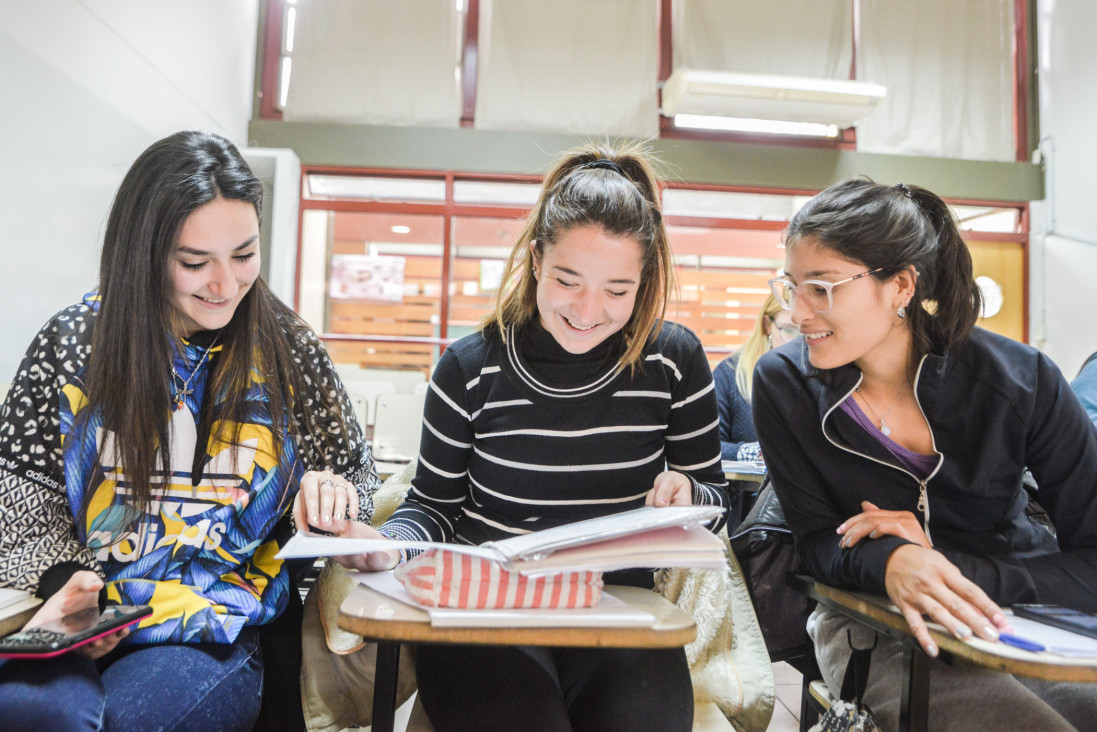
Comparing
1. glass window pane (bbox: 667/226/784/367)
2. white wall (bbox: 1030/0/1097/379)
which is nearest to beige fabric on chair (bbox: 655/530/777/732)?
glass window pane (bbox: 667/226/784/367)

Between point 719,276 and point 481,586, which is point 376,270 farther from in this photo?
point 481,586

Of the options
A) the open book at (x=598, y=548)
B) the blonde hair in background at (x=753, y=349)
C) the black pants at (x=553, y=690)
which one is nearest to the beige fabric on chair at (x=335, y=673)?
the black pants at (x=553, y=690)

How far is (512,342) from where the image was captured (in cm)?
143

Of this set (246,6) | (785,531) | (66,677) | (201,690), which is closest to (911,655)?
(785,531)

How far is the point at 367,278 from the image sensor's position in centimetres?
643

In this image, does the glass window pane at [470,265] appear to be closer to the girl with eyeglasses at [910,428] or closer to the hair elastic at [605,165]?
the hair elastic at [605,165]

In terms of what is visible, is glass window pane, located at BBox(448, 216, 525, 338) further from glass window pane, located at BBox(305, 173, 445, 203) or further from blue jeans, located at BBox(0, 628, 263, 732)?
blue jeans, located at BBox(0, 628, 263, 732)

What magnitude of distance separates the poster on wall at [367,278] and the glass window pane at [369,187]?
0.48m

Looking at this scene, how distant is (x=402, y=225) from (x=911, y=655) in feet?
19.2

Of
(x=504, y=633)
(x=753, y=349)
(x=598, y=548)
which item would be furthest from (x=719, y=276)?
(x=504, y=633)

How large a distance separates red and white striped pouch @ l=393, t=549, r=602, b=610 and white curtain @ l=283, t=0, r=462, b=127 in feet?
19.2

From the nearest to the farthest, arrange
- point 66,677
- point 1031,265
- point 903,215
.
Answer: point 66,677 → point 903,215 → point 1031,265

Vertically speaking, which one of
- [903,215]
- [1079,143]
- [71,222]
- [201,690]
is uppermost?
[1079,143]

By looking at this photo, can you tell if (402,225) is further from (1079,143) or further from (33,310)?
(1079,143)
